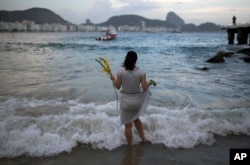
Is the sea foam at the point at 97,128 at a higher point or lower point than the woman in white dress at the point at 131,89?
lower

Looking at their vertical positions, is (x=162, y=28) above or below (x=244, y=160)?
above

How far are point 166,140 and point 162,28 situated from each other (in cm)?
19515

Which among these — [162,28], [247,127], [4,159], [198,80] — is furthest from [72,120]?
[162,28]

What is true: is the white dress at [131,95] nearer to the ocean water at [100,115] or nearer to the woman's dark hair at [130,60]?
the woman's dark hair at [130,60]

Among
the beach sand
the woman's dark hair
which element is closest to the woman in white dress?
the woman's dark hair

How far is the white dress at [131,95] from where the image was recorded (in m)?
4.55

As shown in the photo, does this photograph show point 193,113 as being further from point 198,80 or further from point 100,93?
point 198,80

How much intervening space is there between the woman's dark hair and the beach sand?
1.62 m

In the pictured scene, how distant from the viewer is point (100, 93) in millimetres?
9008

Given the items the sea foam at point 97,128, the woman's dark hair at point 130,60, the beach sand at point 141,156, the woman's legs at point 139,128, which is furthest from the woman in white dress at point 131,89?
the sea foam at point 97,128

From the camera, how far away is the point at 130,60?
4.39 m

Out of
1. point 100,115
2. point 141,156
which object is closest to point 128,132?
point 141,156

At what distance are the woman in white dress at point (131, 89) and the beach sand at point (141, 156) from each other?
0.44 metres

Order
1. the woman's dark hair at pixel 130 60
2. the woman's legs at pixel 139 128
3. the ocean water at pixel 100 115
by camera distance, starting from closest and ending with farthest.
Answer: the woman's dark hair at pixel 130 60
the woman's legs at pixel 139 128
the ocean water at pixel 100 115
